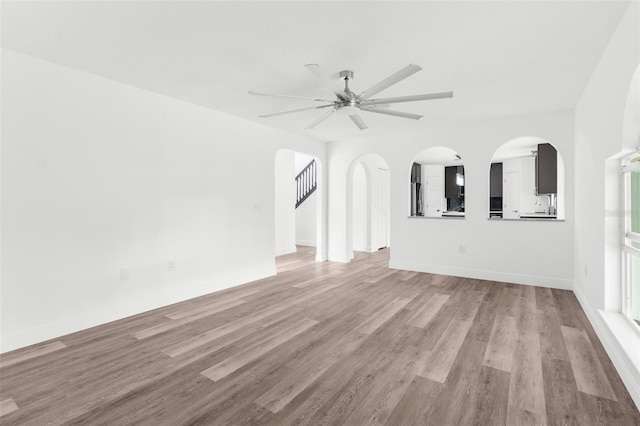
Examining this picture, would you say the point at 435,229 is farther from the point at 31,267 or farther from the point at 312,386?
the point at 31,267

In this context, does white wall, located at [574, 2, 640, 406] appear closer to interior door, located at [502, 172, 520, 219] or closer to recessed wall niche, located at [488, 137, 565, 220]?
recessed wall niche, located at [488, 137, 565, 220]

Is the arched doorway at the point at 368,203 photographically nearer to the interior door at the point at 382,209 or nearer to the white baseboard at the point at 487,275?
the interior door at the point at 382,209

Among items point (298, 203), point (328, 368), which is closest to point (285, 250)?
point (298, 203)

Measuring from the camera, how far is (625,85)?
7.12ft

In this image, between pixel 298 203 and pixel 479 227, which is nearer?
pixel 479 227

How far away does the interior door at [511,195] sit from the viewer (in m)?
9.11

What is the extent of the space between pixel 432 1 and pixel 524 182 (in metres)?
8.67

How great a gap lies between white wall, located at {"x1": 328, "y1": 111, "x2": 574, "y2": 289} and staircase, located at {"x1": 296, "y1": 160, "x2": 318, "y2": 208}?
127 inches

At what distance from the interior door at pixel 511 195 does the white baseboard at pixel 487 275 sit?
5.09 metres

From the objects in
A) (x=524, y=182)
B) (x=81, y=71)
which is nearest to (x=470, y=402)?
(x=81, y=71)

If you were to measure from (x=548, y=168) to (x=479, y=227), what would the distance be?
2.38 m

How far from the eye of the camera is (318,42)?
2.55m

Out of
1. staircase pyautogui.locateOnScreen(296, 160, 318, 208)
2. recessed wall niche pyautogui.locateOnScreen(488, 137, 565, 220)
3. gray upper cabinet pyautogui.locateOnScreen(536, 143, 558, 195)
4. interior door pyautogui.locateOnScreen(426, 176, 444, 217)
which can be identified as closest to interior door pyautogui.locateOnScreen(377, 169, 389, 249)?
staircase pyautogui.locateOnScreen(296, 160, 318, 208)

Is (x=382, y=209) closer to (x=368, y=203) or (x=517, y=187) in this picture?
(x=368, y=203)
